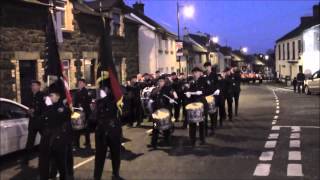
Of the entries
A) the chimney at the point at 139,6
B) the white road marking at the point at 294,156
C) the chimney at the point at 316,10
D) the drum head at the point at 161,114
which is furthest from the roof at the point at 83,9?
the chimney at the point at 316,10

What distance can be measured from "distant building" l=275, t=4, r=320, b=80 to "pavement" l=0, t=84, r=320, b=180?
129 ft

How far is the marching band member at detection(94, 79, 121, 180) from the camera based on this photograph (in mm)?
9906

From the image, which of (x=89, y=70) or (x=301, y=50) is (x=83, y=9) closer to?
(x=89, y=70)

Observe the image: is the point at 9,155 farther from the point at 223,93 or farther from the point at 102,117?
the point at 223,93

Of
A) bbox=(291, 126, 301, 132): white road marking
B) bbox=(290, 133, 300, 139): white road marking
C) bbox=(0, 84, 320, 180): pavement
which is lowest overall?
bbox=(0, 84, 320, 180): pavement

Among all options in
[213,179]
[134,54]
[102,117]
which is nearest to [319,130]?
[213,179]

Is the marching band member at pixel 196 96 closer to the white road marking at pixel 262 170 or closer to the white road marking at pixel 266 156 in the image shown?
the white road marking at pixel 266 156

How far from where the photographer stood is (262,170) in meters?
10.8

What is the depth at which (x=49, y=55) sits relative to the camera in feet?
35.4

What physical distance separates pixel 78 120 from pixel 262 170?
4.76 m

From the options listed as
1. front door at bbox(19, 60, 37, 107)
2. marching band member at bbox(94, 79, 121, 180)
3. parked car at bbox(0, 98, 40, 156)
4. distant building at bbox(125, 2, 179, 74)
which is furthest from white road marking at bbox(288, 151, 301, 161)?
distant building at bbox(125, 2, 179, 74)

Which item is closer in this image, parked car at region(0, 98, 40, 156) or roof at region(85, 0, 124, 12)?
parked car at region(0, 98, 40, 156)

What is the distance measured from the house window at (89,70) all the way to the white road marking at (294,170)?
15426 mm

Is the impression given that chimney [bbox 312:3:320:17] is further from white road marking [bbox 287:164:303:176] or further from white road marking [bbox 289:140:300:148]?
white road marking [bbox 287:164:303:176]
